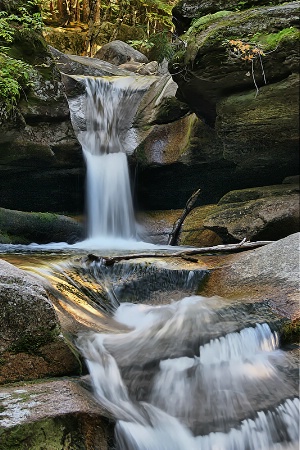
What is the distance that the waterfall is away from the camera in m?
10.5

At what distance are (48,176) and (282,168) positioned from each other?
5.38 meters

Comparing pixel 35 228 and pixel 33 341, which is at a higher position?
pixel 35 228

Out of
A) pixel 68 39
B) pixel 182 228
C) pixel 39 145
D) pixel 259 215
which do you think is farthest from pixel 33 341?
pixel 68 39

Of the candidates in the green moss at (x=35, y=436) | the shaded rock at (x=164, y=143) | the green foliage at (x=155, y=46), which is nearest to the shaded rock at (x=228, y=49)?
the shaded rock at (x=164, y=143)

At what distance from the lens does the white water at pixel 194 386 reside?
2799 mm

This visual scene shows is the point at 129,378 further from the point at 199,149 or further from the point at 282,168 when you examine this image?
the point at 199,149

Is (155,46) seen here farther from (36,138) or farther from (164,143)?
(36,138)

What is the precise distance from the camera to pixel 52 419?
2.34 meters

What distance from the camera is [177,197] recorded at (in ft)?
37.1

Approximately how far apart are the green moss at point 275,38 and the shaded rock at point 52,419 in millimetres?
6648

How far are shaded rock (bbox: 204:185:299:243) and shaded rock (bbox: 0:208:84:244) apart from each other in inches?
123

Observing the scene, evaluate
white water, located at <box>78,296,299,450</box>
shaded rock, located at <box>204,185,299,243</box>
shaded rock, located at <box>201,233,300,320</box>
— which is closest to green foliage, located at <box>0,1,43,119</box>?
shaded rock, located at <box>204,185,299,243</box>

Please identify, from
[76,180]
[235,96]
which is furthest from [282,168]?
[76,180]

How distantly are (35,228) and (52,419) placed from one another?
6893mm
